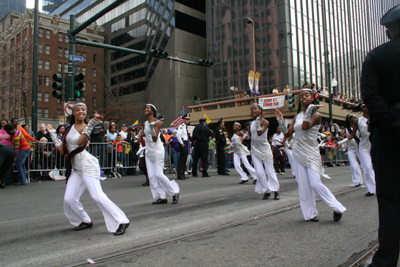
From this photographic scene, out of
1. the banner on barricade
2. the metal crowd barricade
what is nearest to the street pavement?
the metal crowd barricade

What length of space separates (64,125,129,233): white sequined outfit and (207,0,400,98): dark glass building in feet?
110

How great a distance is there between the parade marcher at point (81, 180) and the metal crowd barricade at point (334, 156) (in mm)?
17187

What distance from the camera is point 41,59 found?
64.9 m

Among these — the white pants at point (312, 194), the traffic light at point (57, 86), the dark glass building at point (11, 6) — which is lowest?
the white pants at point (312, 194)

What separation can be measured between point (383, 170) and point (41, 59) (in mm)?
71810

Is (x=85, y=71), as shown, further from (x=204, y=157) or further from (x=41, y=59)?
(x=204, y=157)

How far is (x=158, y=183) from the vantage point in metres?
6.68

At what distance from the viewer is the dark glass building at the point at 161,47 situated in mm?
40031

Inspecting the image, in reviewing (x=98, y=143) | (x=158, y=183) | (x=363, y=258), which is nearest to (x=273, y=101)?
Result: (x=98, y=143)

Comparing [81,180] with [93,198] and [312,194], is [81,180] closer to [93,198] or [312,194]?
[93,198]

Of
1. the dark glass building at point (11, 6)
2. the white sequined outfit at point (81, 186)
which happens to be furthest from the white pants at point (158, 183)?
the dark glass building at point (11, 6)

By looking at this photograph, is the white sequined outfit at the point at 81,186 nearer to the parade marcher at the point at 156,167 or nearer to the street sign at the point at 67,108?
the parade marcher at the point at 156,167

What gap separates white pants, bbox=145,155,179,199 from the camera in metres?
6.50

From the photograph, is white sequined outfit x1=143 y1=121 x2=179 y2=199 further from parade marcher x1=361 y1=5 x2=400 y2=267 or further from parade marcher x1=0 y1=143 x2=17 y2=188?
parade marcher x1=0 y1=143 x2=17 y2=188
